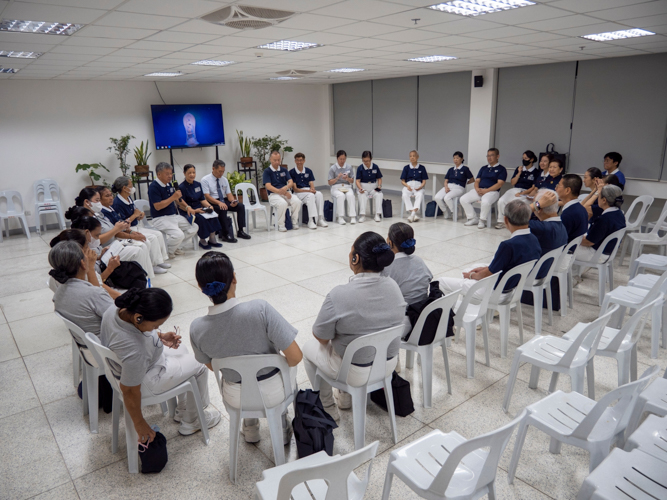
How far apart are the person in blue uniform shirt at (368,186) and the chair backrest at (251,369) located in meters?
6.68

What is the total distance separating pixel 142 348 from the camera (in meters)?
2.33

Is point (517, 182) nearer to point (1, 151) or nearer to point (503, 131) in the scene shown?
point (503, 131)

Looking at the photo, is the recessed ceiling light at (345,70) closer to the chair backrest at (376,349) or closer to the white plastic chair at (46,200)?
the white plastic chair at (46,200)

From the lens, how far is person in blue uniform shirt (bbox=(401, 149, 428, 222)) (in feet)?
28.9

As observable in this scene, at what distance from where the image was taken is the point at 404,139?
1066 cm

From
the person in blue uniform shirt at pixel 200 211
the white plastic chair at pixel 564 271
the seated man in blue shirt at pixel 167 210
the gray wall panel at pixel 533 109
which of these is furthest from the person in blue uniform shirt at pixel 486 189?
the seated man in blue shirt at pixel 167 210

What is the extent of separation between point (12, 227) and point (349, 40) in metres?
7.38

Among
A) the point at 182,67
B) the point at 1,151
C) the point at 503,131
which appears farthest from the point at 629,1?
the point at 1,151

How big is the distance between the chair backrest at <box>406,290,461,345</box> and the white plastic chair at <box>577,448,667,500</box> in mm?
1208

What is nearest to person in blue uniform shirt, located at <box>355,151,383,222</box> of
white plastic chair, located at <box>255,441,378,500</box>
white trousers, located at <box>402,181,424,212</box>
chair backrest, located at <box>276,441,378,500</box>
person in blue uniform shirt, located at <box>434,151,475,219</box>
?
white trousers, located at <box>402,181,424,212</box>

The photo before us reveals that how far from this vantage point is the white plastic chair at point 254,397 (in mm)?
2256

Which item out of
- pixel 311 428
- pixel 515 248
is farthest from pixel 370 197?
pixel 311 428

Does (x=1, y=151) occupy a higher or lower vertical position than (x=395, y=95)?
lower

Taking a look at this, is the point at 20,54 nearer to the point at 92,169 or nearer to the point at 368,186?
the point at 92,169
